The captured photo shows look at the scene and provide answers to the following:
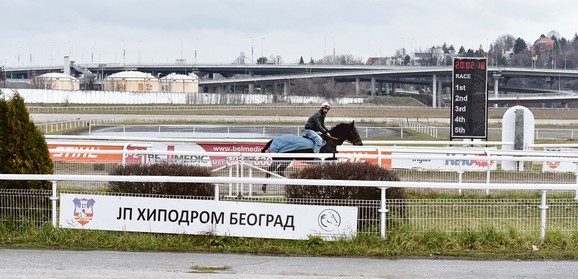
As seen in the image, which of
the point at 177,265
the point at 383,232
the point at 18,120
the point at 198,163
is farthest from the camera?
the point at 198,163

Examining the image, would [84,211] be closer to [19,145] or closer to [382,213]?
[19,145]

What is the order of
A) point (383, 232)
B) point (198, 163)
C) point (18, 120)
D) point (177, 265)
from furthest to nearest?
Result: point (198, 163) < point (18, 120) < point (383, 232) < point (177, 265)

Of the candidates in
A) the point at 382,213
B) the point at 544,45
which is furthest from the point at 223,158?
the point at 544,45

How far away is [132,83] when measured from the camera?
107 metres

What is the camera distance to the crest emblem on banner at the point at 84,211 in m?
9.52

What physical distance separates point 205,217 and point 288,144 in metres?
5.70

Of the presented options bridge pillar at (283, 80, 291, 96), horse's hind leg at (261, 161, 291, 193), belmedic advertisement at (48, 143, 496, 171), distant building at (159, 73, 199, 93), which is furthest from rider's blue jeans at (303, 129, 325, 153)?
distant building at (159, 73, 199, 93)

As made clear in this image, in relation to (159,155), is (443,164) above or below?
below

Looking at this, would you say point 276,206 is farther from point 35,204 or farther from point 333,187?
point 35,204

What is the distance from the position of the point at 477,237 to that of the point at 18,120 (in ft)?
17.5

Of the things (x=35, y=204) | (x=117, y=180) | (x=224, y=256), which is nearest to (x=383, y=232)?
(x=224, y=256)

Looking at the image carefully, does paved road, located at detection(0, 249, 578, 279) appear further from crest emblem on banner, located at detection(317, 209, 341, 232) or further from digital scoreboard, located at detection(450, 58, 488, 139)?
digital scoreboard, located at detection(450, 58, 488, 139)

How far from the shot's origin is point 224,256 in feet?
29.2

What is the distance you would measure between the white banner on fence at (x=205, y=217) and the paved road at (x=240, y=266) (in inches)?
17.0
